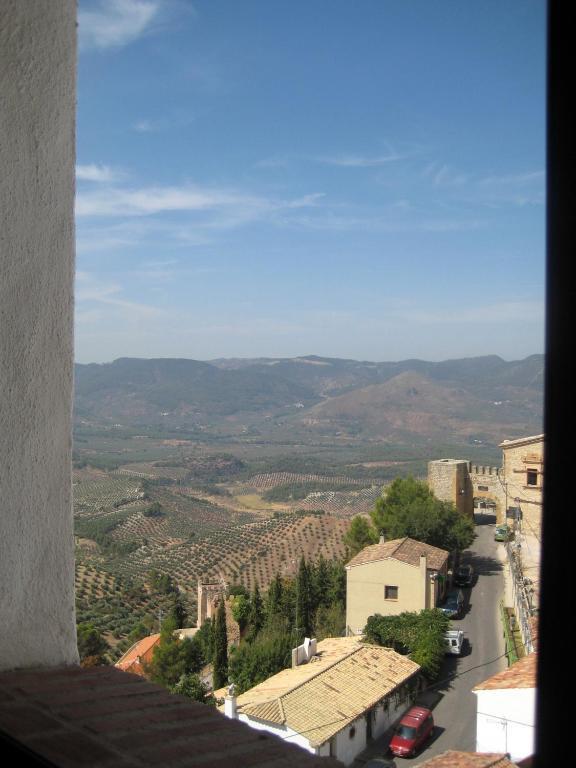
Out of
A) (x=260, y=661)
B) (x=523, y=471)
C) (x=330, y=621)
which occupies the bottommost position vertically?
(x=330, y=621)

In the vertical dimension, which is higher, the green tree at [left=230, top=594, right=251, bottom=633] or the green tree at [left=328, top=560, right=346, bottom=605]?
the green tree at [left=328, top=560, right=346, bottom=605]

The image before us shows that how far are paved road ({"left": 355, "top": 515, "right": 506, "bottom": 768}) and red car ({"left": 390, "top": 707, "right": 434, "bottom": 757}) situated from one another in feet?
0.31

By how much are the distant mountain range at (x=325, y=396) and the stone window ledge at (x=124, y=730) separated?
2482 inches

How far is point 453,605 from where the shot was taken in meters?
15.6

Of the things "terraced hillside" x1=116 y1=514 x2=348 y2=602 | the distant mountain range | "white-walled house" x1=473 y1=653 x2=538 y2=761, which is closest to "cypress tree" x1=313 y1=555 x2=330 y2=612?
"terraced hillside" x1=116 y1=514 x2=348 y2=602

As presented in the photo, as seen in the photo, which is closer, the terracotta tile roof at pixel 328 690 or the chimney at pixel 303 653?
the terracotta tile roof at pixel 328 690

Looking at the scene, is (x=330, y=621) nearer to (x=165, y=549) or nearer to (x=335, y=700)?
(x=335, y=700)

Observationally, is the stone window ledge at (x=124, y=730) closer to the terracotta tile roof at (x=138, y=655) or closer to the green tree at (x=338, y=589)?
the terracotta tile roof at (x=138, y=655)

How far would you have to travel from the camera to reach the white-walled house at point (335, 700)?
7121 millimetres

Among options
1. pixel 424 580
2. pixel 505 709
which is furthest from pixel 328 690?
pixel 424 580

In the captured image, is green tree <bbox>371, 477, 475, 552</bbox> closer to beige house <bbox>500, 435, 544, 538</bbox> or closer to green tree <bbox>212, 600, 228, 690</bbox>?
beige house <bbox>500, 435, 544, 538</bbox>

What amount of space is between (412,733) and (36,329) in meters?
6.56

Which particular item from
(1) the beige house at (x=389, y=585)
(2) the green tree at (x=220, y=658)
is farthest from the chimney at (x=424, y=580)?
(2) the green tree at (x=220, y=658)

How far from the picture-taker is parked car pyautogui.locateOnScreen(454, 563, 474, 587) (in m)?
17.8
